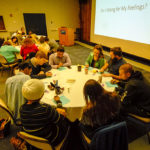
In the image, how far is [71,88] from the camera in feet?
6.48

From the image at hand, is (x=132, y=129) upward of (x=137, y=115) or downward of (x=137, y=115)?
downward

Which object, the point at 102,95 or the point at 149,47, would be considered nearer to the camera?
the point at 102,95

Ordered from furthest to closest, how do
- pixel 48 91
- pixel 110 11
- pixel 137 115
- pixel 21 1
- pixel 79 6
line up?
pixel 79 6 → pixel 21 1 → pixel 110 11 → pixel 48 91 → pixel 137 115

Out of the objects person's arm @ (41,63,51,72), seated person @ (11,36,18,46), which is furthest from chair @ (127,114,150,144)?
seated person @ (11,36,18,46)

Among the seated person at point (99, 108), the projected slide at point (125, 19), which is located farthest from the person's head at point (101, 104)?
the projected slide at point (125, 19)

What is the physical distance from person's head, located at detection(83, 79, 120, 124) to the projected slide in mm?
4313

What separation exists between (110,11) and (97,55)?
404 centimetres

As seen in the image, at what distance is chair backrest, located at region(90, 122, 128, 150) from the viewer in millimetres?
1053

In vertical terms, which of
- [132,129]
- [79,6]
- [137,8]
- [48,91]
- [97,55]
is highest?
[79,6]

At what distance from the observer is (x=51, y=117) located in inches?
49.7

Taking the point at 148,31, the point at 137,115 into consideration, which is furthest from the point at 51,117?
the point at 148,31

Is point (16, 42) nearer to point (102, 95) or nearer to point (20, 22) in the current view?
point (20, 22)

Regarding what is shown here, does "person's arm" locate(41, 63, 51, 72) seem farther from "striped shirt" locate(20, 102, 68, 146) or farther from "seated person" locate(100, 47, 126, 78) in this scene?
"striped shirt" locate(20, 102, 68, 146)

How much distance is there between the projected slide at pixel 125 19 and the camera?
4.47 metres
